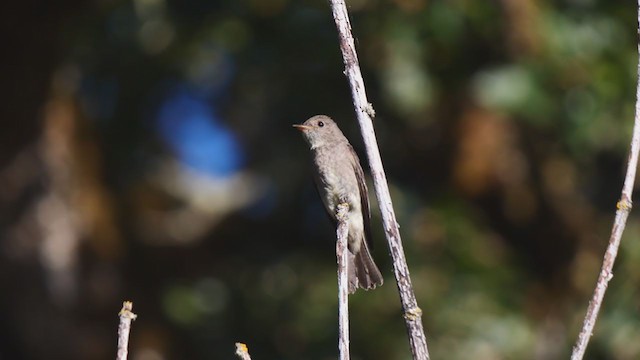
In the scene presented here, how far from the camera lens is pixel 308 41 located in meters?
6.63

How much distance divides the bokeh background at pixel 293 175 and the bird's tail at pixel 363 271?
4.86ft

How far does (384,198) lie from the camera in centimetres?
293

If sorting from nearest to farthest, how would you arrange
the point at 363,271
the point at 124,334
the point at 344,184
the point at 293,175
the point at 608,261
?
the point at 124,334
the point at 608,261
the point at 363,271
the point at 344,184
the point at 293,175

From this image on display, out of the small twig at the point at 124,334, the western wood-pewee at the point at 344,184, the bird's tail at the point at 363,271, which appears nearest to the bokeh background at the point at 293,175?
the western wood-pewee at the point at 344,184

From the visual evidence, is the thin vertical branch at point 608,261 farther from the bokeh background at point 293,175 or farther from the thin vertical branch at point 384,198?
the bokeh background at point 293,175

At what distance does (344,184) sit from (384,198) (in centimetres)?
209

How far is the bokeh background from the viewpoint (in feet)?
20.0

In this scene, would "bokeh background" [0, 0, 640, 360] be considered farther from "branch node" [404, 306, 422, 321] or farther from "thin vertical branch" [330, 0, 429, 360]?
"branch node" [404, 306, 422, 321]

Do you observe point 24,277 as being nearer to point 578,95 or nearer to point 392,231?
point 578,95

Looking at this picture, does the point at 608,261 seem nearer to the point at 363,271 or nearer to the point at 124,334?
the point at 124,334

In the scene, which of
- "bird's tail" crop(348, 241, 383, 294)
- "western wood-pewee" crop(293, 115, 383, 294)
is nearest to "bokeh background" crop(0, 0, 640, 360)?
"western wood-pewee" crop(293, 115, 383, 294)

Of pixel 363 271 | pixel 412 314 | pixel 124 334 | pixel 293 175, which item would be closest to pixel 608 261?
pixel 412 314

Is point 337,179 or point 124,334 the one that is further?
point 337,179

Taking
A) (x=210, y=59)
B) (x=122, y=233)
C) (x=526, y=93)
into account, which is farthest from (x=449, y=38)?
(x=122, y=233)
